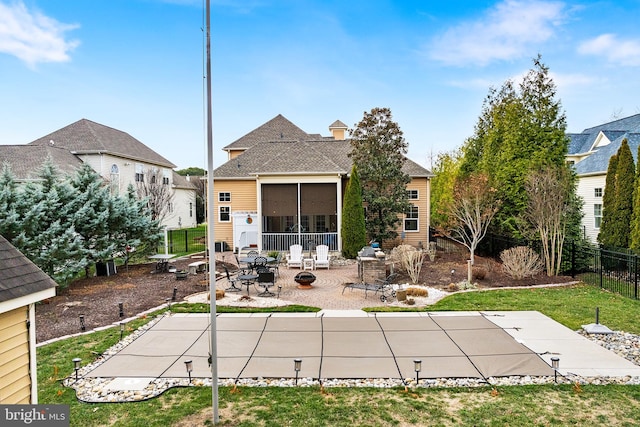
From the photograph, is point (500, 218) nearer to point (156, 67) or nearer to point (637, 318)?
point (637, 318)

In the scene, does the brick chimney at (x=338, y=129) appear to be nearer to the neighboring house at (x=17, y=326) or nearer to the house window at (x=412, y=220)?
the house window at (x=412, y=220)

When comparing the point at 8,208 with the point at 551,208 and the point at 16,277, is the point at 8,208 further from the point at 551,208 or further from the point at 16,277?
the point at 551,208

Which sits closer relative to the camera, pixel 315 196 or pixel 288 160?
pixel 315 196

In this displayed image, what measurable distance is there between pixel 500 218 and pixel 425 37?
29.6ft

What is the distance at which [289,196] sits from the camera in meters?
18.8

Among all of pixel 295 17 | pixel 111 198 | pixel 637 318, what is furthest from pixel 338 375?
pixel 111 198

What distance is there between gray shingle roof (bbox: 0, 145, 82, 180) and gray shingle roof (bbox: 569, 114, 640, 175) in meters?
29.7

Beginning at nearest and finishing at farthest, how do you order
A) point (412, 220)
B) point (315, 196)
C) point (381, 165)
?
point (381, 165) < point (315, 196) < point (412, 220)

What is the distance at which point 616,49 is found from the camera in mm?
18812

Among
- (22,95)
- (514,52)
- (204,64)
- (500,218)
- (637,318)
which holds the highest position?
(514,52)

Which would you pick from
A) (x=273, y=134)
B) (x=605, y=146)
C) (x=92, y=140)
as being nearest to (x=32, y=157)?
(x=92, y=140)

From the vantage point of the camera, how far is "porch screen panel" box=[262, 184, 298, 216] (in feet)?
61.7

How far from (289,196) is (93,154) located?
628 inches

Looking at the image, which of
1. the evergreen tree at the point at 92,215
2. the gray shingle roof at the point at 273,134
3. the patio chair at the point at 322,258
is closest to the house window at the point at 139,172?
the gray shingle roof at the point at 273,134
